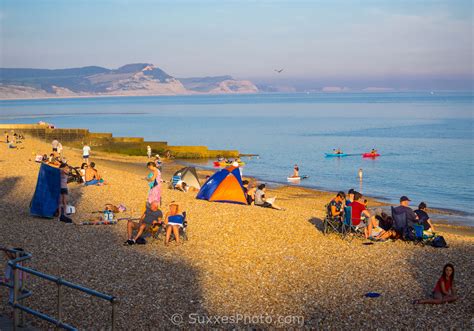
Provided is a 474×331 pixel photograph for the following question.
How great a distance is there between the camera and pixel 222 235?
47.7 feet

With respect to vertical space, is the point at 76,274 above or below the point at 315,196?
above

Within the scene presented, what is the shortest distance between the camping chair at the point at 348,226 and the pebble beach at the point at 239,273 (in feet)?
1.08

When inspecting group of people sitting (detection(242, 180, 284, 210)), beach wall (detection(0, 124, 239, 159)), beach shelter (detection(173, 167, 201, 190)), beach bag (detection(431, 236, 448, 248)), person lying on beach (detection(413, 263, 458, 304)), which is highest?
person lying on beach (detection(413, 263, 458, 304))

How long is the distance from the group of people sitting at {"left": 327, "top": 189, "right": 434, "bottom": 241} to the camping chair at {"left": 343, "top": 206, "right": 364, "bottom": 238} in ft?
0.16

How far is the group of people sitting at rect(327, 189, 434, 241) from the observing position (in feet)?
46.7

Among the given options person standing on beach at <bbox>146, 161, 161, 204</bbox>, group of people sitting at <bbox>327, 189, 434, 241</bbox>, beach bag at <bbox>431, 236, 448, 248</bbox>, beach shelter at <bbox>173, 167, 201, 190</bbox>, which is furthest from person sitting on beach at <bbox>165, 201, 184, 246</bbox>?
beach shelter at <bbox>173, 167, 201, 190</bbox>

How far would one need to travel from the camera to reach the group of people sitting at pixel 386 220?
14.2m

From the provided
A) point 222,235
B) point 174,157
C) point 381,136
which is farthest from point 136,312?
point 381,136

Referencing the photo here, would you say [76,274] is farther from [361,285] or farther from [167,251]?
[361,285]

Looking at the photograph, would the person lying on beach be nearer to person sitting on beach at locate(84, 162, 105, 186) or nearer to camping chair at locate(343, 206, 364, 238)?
camping chair at locate(343, 206, 364, 238)

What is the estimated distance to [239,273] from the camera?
37.6ft

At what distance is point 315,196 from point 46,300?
20997 mm

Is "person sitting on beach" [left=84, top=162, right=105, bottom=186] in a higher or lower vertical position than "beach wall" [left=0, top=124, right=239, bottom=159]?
higher

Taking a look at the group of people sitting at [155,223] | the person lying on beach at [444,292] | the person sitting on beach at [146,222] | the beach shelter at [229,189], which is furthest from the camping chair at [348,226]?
the beach shelter at [229,189]
